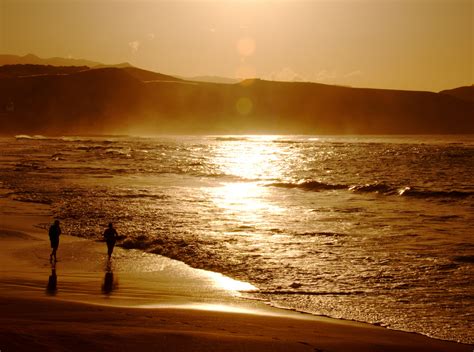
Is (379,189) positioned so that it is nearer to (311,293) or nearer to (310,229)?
(310,229)

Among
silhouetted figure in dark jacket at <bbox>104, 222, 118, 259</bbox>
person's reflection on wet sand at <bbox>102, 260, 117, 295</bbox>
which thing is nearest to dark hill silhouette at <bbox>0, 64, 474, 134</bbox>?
silhouetted figure in dark jacket at <bbox>104, 222, 118, 259</bbox>

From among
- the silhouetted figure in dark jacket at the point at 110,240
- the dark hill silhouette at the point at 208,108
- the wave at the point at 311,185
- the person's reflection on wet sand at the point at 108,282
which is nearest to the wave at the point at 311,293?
the person's reflection on wet sand at the point at 108,282

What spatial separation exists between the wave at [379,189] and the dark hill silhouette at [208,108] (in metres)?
117

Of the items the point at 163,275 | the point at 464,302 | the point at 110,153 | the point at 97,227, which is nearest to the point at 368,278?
the point at 464,302

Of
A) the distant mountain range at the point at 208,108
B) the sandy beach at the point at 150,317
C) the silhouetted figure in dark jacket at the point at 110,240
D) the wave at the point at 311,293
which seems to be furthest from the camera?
the distant mountain range at the point at 208,108

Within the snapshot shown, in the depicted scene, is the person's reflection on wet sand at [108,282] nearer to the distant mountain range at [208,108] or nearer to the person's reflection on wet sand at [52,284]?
the person's reflection on wet sand at [52,284]

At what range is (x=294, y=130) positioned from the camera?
6225 inches

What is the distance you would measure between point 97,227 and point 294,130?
142 meters

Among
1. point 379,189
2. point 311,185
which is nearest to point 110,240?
point 379,189

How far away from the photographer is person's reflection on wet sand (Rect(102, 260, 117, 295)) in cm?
1053

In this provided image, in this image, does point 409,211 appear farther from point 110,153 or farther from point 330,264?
point 110,153

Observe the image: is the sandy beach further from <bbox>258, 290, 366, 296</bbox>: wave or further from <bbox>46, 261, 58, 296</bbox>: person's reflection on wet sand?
<bbox>258, 290, 366, 296</bbox>: wave

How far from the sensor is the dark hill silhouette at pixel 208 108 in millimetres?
153000

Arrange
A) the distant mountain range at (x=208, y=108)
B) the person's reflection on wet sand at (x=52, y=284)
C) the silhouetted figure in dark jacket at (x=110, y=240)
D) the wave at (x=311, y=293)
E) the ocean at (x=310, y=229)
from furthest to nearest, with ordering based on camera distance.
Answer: the distant mountain range at (x=208, y=108), the silhouetted figure in dark jacket at (x=110, y=240), the wave at (x=311, y=293), the ocean at (x=310, y=229), the person's reflection on wet sand at (x=52, y=284)
